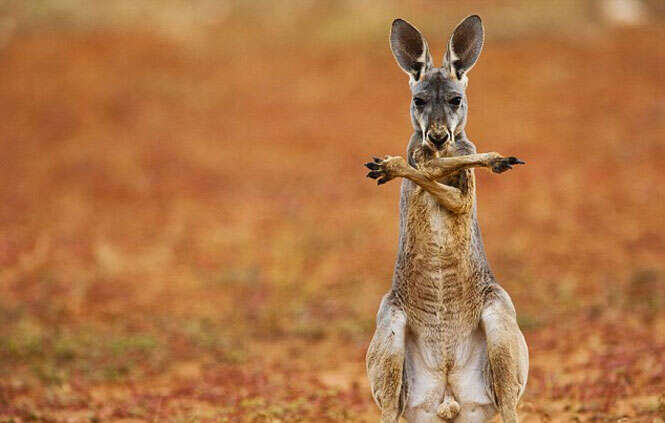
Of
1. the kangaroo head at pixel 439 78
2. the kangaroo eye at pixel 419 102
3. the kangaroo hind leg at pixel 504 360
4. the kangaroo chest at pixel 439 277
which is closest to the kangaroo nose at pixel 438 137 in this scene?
the kangaroo head at pixel 439 78

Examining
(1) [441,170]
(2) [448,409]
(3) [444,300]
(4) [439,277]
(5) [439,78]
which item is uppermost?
(5) [439,78]

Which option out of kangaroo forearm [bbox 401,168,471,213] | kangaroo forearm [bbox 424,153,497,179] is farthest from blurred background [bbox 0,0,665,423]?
kangaroo forearm [bbox 424,153,497,179]

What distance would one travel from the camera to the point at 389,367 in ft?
15.6

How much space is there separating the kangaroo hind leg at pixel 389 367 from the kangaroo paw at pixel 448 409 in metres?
0.22

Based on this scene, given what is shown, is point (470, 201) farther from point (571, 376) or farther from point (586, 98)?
point (586, 98)

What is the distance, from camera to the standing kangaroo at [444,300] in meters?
4.70

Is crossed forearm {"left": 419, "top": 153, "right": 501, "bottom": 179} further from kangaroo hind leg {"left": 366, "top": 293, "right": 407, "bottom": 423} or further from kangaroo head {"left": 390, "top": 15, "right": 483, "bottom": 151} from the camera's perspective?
kangaroo hind leg {"left": 366, "top": 293, "right": 407, "bottom": 423}

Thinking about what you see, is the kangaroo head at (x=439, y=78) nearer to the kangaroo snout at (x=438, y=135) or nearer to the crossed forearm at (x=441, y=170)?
the kangaroo snout at (x=438, y=135)

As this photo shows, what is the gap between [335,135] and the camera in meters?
19.3

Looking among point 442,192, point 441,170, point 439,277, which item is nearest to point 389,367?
point 439,277

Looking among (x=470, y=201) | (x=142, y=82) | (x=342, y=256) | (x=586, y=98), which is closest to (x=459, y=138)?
(x=470, y=201)

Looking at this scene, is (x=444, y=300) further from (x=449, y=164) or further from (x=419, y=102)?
(x=419, y=102)

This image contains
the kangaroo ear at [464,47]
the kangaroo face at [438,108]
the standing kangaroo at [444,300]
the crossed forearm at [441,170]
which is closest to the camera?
the crossed forearm at [441,170]

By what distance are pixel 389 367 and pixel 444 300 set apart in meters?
0.52
